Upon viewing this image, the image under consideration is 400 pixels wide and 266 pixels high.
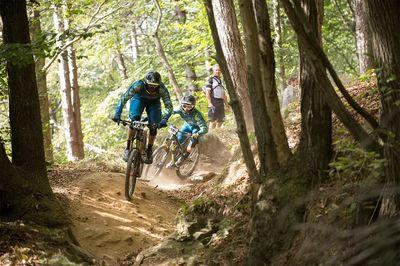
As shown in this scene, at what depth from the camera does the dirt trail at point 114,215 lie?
8086 mm

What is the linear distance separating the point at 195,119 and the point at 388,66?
8.79 m

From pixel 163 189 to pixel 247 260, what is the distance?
6.82 m

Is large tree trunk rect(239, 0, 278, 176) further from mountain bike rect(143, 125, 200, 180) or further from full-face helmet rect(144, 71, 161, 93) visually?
mountain bike rect(143, 125, 200, 180)

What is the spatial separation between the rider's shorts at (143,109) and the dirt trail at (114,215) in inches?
55.1

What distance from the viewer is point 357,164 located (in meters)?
4.20

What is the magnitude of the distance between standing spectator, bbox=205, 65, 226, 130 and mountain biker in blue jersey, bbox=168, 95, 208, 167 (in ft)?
9.03

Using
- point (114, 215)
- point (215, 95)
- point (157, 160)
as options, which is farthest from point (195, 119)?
point (114, 215)

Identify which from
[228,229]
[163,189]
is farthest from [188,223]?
[163,189]

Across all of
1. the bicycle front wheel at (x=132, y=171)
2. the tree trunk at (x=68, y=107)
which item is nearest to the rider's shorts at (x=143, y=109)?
the bicycle front wheel at (x=132, y=171)

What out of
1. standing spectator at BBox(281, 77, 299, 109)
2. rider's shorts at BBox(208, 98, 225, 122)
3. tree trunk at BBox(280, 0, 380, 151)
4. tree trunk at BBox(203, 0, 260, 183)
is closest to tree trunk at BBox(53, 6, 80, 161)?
rider's shorts at BBox(208, 98, 225, 122)

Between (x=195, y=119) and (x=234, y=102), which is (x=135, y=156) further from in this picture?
(x=234, y=102)

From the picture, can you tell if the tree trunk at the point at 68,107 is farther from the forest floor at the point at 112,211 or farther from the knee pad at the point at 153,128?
the knee pad at the point at 153,128

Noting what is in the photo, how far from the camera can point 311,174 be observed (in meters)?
5.23

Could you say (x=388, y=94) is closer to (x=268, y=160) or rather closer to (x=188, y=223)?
(x=268, y=160)
